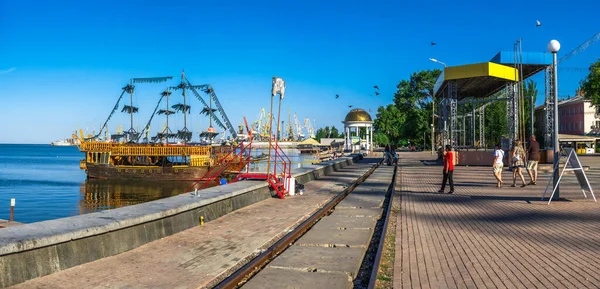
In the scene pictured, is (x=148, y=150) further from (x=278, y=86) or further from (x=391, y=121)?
(x=391, y=121)

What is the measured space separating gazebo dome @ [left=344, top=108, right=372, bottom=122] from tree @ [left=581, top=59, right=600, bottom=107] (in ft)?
108

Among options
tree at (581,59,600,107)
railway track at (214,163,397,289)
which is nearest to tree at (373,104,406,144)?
tree at (581,59,600,107)

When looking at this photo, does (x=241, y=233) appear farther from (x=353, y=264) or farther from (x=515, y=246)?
(x=515, y=246)

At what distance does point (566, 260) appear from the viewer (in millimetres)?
6777

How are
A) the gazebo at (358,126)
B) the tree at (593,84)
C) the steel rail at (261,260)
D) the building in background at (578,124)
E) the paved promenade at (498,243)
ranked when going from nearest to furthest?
the steel rail at (261,260) → the paved promenade at (498,243) → the tree at (593,84) → the building in background at (578,124) → the gazebo at (358,126)

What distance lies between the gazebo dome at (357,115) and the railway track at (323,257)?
2708 inches

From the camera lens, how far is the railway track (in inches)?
233

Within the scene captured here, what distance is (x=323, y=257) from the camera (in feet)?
23.7

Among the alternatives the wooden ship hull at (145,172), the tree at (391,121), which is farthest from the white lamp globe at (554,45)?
the tree at (391,121)

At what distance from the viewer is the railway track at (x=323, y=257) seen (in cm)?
593

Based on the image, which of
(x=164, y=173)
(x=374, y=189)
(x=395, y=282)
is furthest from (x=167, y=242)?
(x=164, y=173)

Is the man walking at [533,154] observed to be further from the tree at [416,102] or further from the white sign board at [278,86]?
the tree at [416,102]

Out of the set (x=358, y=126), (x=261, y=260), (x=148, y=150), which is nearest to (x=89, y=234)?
(x=261, y=260)

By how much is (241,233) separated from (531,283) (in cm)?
531
